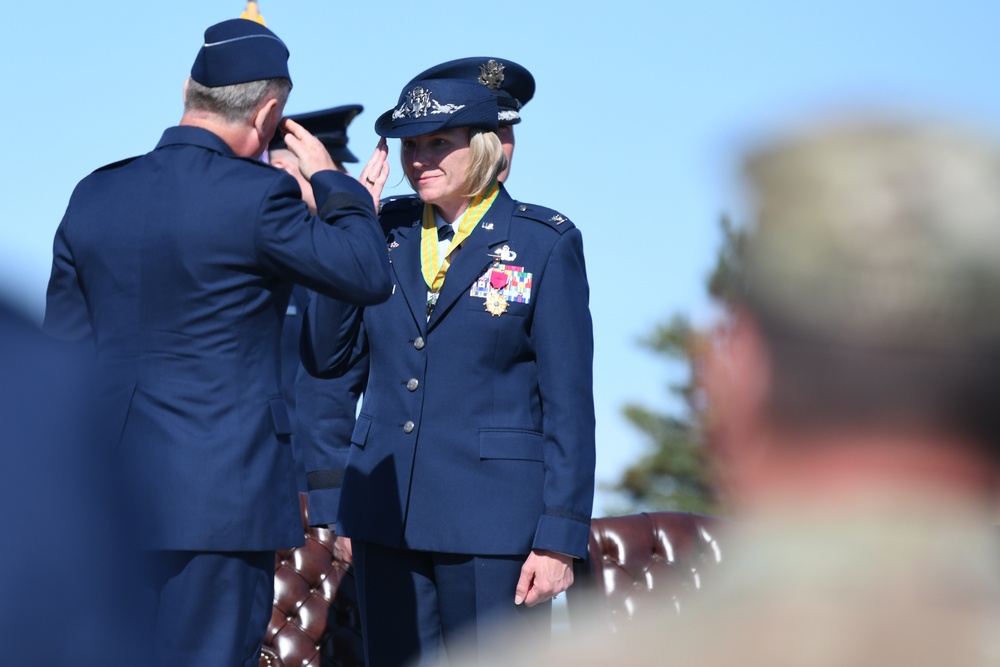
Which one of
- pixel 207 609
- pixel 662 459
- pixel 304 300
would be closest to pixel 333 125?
pixel 304 300

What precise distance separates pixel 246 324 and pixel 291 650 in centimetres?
178

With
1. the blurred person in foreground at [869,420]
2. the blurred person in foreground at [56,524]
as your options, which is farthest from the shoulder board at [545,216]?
the blurred person in foreground at [869,420]

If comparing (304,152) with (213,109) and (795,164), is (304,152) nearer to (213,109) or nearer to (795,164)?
(213,109)

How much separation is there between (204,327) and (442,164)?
0.91 meters

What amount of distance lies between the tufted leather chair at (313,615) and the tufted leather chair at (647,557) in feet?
2.55

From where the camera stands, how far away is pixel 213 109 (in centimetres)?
316

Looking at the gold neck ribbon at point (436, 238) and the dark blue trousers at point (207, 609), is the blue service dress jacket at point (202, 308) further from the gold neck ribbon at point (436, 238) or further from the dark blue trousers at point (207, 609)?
the gold neck ribbon at point (436, 238)

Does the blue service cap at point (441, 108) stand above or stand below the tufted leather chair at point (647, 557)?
above

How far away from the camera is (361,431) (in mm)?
3680

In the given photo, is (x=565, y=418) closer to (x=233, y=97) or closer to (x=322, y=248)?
(x=322, y=248)

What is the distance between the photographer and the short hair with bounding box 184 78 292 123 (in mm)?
3139

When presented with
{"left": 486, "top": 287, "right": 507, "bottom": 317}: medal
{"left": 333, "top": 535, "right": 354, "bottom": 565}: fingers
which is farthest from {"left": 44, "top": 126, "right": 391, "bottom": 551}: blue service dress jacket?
{"left": 333, "top": 535, "right": 354, "bottom": 565}: fingers

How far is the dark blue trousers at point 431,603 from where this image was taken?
3441 millimetres

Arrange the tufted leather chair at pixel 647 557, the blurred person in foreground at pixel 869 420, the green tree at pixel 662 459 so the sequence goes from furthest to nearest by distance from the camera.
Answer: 1. the green tree at pixel 662 459
2. the tufted leather chair at pixel 647 557
3. the blurred person in foreground at pixel 869 420
